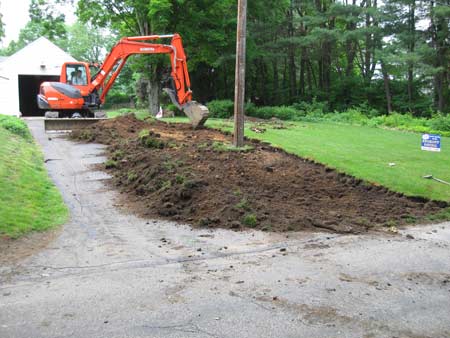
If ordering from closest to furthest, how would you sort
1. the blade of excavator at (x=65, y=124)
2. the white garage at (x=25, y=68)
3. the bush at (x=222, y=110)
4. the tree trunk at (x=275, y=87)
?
the blade of excavator at (x=65, y=124)
the bush at (x=222, y=110)
the white garage at (x=25, y=68)
the tree trunk at (x=275, y=87)

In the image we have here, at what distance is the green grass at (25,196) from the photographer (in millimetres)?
7370

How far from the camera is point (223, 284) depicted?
534cm

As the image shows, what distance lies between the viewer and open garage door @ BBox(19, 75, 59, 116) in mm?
35188

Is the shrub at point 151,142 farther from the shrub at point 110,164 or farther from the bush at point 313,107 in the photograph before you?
the bush at point 313,107

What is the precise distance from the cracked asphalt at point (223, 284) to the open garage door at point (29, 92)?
1196 inches

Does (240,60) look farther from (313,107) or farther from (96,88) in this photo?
(313,107)

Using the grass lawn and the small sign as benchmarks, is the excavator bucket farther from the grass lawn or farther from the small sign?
the small sign

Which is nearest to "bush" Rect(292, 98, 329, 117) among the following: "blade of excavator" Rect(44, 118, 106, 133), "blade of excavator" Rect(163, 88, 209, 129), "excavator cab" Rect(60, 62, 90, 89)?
"blade of excavator" Rect(163, 88, 209, 129)

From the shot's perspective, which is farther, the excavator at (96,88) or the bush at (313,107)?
the bush at (313,107)

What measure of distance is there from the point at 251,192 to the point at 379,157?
521cm

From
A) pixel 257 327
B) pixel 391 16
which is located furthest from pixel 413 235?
pixel 391 16

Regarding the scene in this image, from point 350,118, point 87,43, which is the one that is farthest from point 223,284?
point 87,43

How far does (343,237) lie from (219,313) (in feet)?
11.1

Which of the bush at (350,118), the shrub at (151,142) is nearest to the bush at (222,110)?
the bush at (350,118)
